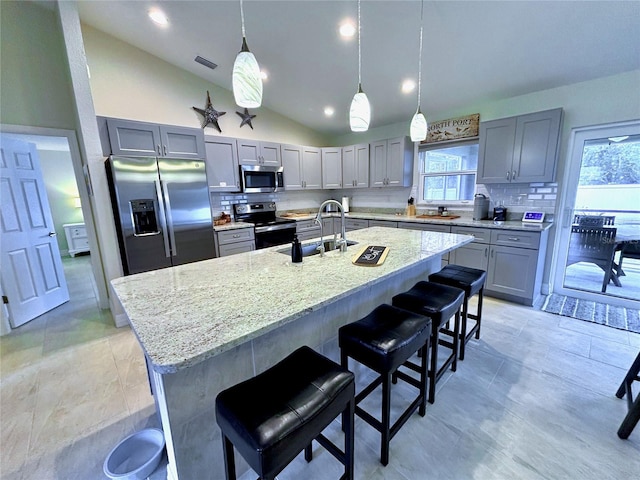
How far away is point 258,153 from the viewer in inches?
165

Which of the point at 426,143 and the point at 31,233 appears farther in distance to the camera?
the point at 426,143

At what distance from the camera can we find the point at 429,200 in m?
4.41

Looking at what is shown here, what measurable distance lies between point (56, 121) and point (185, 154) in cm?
129

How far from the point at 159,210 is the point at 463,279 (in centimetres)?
313

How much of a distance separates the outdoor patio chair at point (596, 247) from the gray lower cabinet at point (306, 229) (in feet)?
11.6

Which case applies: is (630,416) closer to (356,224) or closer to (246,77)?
(246,77)

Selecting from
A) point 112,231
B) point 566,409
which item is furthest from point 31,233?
point 566,409

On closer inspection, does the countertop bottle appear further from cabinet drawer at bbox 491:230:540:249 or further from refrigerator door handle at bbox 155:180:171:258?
cabinet drawer at bbox 491:230:540:249

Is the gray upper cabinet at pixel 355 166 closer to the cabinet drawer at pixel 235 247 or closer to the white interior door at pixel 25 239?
the cabinet drawer at pixel 235 247

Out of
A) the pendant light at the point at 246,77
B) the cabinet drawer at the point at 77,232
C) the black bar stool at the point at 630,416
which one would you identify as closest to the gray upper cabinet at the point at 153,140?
the pendant light at the point at 246,77

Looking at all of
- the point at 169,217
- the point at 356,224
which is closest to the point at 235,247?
the point at 169,217

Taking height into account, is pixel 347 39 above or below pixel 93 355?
above

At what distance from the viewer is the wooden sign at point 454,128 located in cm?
367

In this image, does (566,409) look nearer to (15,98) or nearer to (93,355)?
(93,355)
